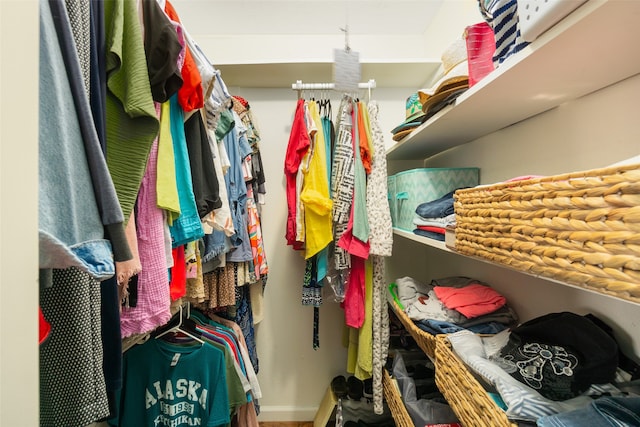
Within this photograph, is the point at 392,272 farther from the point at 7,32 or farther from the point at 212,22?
the point at 212,22

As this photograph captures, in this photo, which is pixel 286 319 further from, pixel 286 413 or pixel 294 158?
pixel 294 158

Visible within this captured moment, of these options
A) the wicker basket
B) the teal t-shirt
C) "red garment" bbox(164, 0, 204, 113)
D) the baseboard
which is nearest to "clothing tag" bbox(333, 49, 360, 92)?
"red garment" bbox(164, 0, 204, 113)

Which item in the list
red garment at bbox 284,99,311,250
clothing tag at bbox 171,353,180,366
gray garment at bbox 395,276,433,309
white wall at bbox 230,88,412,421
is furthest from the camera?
white wall at bbox 230,88,412,421

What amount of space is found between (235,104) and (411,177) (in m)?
0.87

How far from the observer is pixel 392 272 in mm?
1633

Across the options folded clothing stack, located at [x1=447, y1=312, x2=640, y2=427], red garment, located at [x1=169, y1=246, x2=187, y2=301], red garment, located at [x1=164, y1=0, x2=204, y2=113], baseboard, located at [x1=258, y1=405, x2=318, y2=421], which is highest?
red garment, located at [x1=164, y1=0, x2=204, y2=113]

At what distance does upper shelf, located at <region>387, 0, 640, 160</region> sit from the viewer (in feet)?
1.20

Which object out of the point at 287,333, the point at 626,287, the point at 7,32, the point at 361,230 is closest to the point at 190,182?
the point at 7,32

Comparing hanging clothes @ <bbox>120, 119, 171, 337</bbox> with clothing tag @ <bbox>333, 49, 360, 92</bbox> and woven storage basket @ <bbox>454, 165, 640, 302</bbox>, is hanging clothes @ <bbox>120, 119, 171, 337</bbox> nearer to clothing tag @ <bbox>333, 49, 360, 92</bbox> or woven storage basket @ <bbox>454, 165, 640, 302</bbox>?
woven storage basket @ <bbox>454, 165, 640, 302</bbox>

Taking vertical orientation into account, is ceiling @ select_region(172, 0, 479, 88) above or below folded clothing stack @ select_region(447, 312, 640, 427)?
above

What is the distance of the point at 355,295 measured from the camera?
4.04ft

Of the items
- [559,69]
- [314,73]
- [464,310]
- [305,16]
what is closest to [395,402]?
[464,310]

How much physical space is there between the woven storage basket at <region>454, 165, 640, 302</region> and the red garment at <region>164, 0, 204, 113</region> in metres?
0.71

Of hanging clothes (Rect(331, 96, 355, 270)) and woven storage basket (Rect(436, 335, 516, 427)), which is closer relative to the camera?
woven storage basket (Rect(436, 335, 516, 427))
